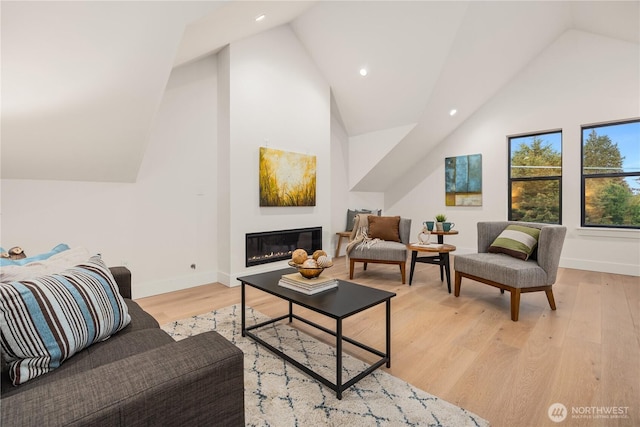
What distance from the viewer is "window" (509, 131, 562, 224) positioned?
4.65m

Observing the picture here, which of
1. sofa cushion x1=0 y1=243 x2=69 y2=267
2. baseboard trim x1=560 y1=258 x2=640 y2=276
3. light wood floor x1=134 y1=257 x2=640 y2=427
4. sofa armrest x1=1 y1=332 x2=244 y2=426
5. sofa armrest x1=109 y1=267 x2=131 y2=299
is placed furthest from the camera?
baseboard trim x1=560 y1=258 x2=640 y2=276

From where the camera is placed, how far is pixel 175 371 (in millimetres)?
831

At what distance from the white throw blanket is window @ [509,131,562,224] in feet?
8.65

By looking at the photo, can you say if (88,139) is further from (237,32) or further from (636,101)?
(636,101)

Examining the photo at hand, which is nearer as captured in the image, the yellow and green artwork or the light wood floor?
the light wood floor

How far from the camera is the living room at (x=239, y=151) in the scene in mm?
2643

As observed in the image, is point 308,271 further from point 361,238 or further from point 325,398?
point 361,238

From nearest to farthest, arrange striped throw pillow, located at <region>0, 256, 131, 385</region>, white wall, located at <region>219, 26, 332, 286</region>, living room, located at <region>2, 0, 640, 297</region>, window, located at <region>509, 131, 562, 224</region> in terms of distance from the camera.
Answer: striped throw pillow, located at <region>0, 256, 131, 385</region>
living room, located at <region>2, 0, 640, 297</region>
white wall, located at <region>219, 26, 332, 286</region>
window, located at <region>509, 131, 562, 224</region>

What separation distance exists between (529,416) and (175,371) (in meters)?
1.63

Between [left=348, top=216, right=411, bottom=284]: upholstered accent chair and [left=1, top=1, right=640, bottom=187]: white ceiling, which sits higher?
[left=1, top=1, right=640, bottom=187]: white ceiling

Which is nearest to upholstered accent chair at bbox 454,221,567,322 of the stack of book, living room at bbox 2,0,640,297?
the stack of book

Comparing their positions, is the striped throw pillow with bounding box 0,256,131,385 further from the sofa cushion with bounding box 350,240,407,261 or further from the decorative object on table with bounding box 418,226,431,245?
the decorative object on table with bounding box 418,226,431,245

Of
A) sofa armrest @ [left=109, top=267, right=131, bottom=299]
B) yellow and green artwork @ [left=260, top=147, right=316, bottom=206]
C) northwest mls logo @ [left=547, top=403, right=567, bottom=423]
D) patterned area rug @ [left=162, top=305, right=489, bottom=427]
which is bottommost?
northwest mls logo @ [left=547, top=403, right=567, bottom=423]

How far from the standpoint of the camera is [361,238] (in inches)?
159
